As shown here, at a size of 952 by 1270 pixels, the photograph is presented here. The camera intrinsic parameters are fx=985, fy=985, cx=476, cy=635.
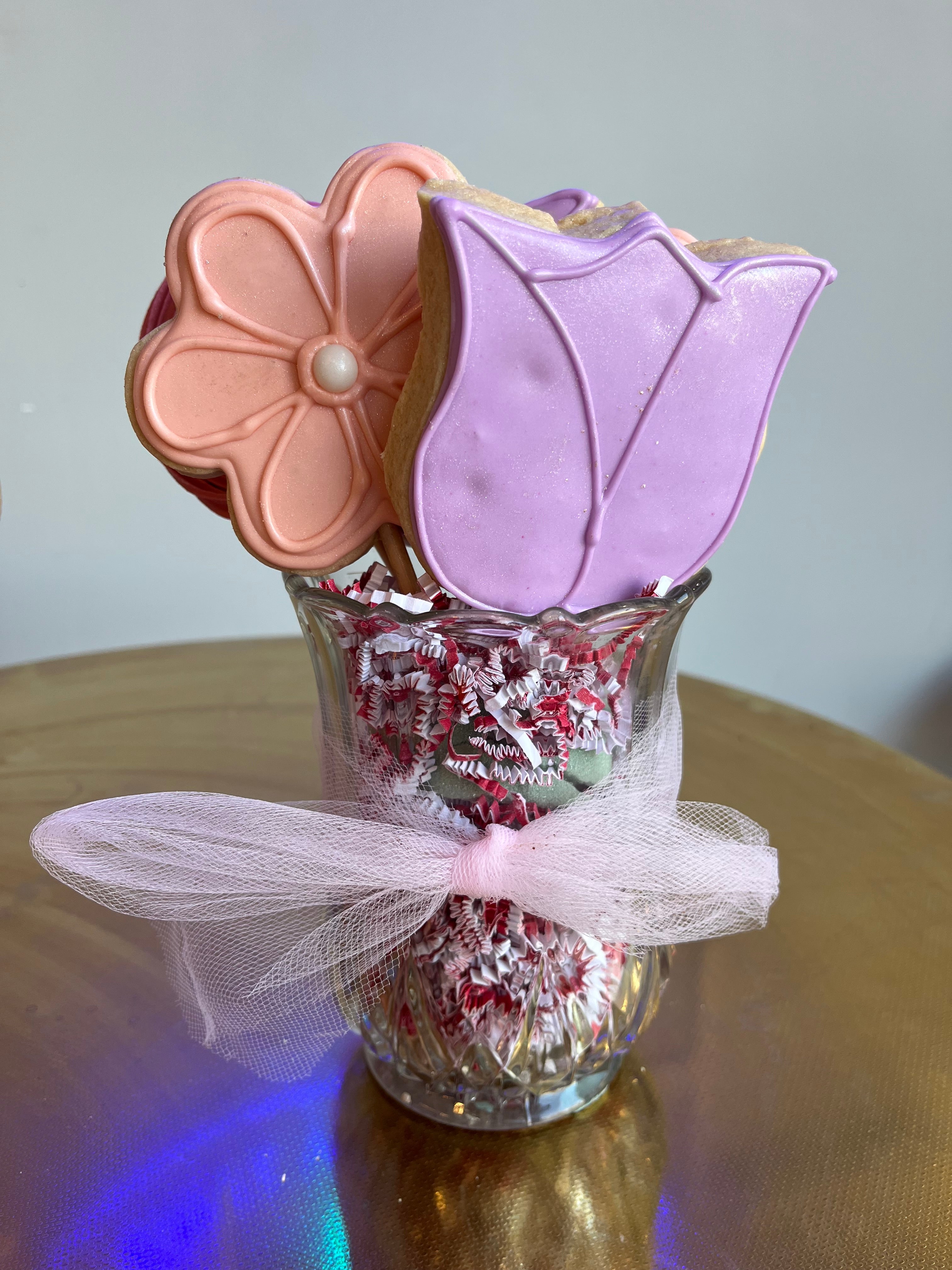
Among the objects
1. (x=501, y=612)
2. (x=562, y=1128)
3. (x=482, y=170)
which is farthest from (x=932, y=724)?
(x=501, y=612)

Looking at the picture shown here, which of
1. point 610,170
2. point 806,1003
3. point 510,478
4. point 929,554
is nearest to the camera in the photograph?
point 510,478

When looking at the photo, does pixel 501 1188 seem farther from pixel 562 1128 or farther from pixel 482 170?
pixel 482 170

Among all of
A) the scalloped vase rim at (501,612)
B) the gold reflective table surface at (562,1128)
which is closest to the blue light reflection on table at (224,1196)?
the gold reflective table surface at (562,1128)

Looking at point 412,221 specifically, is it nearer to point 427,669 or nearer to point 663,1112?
point 427,669

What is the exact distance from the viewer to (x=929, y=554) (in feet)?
4.19

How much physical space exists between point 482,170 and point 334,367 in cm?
79

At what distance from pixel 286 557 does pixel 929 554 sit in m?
1.09

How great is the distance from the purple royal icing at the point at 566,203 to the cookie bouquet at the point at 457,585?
0.03m

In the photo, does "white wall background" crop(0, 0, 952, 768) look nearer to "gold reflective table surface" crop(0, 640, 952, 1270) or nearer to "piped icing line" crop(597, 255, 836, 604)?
"gold reflective table surface" crop(0, 640, 952, 1270)

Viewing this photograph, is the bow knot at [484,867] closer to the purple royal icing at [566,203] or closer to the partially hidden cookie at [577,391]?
the partially hidden cookie at [577,391]

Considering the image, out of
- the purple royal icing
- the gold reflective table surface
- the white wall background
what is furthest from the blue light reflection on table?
the white wall background

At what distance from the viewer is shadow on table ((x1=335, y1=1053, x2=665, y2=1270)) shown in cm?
42

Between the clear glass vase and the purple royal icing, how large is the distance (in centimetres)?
20

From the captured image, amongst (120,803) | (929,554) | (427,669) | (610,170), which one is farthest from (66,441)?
(929,554)
